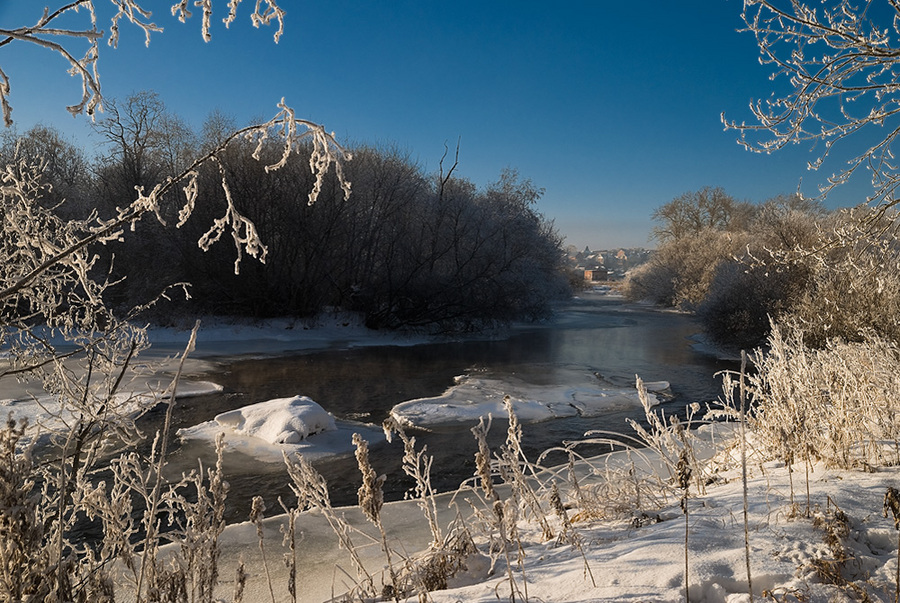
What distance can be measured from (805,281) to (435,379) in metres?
12.6

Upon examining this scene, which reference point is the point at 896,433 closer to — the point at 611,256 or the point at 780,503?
the point at 780,503

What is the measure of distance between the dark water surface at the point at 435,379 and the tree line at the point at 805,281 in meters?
2.24

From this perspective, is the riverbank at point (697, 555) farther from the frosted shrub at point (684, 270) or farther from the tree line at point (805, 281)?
the frosted shrub at point (684, 270)

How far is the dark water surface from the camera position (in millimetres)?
7238

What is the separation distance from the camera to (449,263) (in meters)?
25.7

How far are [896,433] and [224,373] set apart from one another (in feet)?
43.9

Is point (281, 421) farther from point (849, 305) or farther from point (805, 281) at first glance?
point (805, 281)

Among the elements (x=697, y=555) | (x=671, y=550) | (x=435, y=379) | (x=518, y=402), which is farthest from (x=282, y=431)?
(x=697, y=555)

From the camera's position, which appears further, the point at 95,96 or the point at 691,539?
the point at 691,539

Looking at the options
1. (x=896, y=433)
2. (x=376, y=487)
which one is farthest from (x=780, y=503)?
(x=376, y=487)

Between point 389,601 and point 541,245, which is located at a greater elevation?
point 541,245

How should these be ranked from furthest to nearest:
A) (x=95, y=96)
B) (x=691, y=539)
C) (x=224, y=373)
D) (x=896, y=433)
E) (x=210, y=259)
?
(x=210, y=259) < (x=224, y=373) < (x=896, y=433) < (x=691, y=539) < (x=95, y=96)

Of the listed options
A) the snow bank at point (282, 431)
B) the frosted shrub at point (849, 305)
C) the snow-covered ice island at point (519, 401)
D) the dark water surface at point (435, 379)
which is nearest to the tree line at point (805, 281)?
the frosted shrub at point (849, 305)

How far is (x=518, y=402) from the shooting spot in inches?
430
